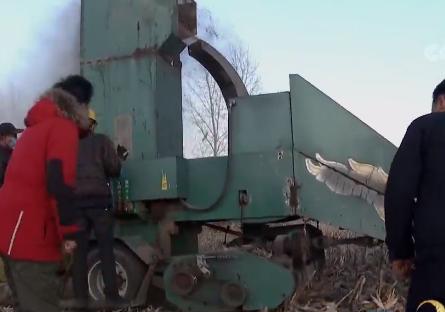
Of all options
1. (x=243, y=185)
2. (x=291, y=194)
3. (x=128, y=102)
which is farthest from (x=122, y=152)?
(x=291, y=194)

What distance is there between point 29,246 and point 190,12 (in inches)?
158

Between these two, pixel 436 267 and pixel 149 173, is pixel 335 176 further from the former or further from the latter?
pixel 436 267

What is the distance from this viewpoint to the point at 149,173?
5996 millimetres

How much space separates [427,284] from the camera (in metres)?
2.85

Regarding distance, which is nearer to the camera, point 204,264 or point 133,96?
point 204,264

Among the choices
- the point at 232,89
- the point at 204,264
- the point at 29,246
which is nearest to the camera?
the point at 29,246

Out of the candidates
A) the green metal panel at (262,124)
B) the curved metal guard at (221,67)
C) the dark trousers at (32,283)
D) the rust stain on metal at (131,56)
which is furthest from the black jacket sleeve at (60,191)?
the curved metal guard at (221,67)

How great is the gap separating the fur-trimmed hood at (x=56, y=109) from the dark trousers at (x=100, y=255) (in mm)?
1408

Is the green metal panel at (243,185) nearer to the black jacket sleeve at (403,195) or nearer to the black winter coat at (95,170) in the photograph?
the black winter coat at (95,170)

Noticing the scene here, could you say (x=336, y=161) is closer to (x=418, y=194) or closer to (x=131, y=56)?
(x=131, y=56)

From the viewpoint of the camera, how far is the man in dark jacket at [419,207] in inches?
113

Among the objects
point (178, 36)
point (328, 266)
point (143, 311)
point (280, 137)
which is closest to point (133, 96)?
point (178, 36)

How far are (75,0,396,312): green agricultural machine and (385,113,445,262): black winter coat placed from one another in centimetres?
253

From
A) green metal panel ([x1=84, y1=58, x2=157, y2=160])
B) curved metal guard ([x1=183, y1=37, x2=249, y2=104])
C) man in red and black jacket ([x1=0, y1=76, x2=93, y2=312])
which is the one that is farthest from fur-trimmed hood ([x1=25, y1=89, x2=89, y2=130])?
curved metal guard ([x1=183, y1=37, x2=249, y2=104])
